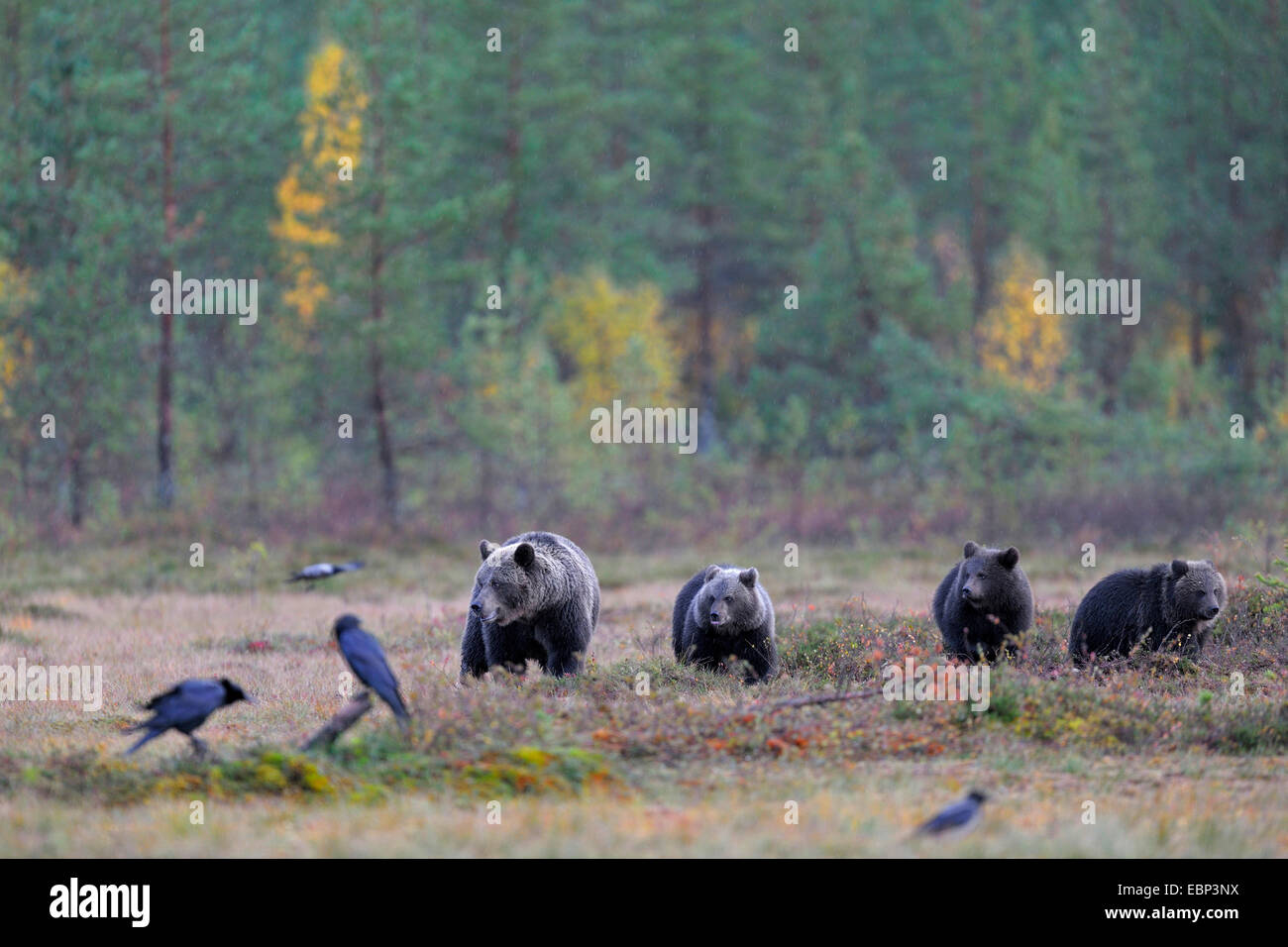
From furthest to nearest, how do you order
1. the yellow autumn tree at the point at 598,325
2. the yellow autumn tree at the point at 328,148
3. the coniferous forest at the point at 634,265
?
the yellow autumn tree at the point at 598,325, the yellow autumn tree at the point at 328,148, the coniferous forest at the point at 634,265

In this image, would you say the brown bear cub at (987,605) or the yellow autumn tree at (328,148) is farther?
the yellow autumn tree at (328,148)

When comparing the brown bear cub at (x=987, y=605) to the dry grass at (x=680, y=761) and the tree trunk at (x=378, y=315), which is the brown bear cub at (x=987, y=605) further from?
the tree trunk at (x=378, y=315)

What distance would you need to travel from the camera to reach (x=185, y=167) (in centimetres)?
2908

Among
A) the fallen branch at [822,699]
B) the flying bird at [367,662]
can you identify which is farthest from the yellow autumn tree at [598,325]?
the flying bird at [367,662]

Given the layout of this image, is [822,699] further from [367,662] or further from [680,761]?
[367,662]

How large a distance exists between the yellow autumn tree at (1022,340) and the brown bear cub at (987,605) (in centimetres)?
1866

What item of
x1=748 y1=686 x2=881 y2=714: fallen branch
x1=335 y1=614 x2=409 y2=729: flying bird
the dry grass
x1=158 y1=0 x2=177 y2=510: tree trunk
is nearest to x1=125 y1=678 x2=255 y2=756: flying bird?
the dry grass

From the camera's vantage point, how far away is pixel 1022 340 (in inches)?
1335

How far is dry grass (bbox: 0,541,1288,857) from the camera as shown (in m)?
8.11

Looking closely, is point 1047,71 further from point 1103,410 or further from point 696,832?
point 696,832

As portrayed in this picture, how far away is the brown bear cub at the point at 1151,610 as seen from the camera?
13336 millimetres

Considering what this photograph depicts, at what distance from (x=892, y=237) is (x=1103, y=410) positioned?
10.1 m

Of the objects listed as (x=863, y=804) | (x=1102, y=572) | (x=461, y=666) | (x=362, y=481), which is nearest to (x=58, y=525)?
(x=362, y=481)
